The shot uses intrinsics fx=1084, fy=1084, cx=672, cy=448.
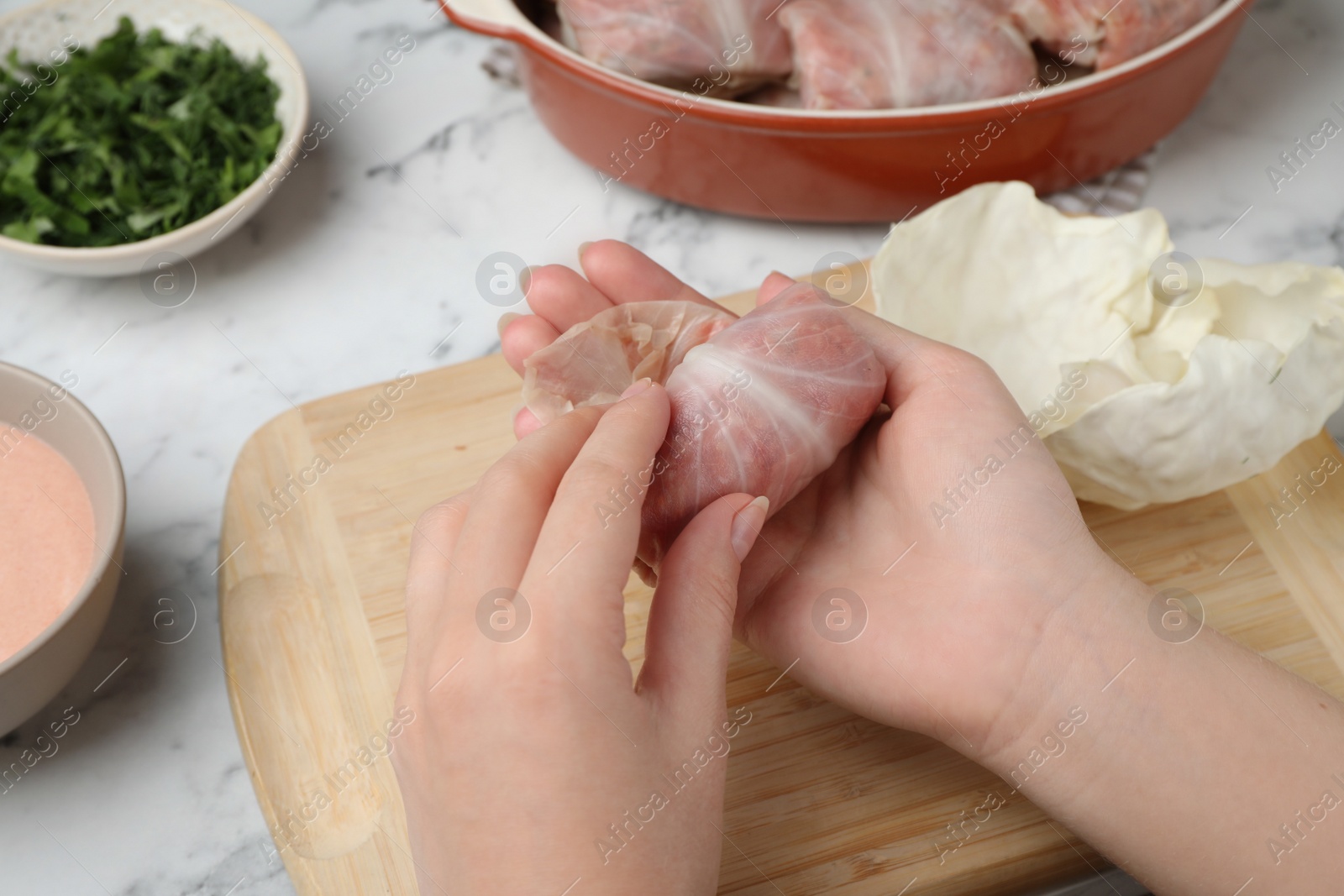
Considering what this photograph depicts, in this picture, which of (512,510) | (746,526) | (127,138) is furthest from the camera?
(127,138)

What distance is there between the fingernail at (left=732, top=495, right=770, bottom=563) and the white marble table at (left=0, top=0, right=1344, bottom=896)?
2.73ft

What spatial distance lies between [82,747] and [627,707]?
3.22 feet

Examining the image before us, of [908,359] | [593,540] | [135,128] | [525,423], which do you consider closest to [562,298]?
[525,423]

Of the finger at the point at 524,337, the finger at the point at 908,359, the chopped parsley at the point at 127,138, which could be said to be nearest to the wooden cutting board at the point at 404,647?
the finger at the point at 524,337

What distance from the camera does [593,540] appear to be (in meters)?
1.04

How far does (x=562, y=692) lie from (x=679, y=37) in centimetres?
125

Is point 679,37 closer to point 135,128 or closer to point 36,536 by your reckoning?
point 135,128

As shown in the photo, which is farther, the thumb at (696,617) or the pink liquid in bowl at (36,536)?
the pink liquid in bowl at (36,536)

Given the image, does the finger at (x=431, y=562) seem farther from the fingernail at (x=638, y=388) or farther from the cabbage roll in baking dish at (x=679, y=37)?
the cabbage roll in baking dish at (x=679, y=37)

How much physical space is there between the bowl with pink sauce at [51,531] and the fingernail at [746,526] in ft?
2.63

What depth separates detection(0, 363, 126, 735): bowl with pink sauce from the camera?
137 cm

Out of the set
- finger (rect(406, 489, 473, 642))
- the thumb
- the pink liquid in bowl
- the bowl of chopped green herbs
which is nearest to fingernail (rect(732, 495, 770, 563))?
the thumb

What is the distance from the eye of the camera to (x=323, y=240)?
2.11 meters

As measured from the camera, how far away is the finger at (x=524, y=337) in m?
1.55
